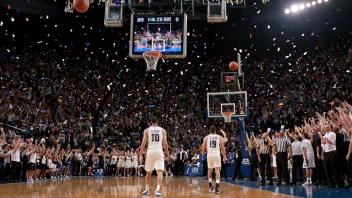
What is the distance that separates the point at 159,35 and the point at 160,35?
60 mm

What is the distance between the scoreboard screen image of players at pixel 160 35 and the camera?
13.3 m

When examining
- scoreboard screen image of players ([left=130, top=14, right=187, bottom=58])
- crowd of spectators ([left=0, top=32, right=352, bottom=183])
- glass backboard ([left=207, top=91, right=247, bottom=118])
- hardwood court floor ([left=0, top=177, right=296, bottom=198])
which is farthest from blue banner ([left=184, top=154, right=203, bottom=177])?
scoreboard screen image of players ([left=130, top=14, right=187, bottom=58])

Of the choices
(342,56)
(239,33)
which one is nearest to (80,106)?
(239,33)

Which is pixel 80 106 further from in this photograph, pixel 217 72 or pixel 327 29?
pixel 327 29

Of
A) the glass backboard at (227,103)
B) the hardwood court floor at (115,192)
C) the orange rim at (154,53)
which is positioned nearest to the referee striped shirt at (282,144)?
the hardwood court floor at (115,192)

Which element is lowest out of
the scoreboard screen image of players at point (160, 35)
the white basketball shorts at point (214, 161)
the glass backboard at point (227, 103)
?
the white basketball shorts at point (214, 161)

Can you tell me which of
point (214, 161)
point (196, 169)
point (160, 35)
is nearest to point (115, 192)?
point (214, 161)

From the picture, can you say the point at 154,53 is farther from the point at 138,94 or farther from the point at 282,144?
the point at 138,94

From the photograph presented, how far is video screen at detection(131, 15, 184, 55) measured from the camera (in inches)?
526

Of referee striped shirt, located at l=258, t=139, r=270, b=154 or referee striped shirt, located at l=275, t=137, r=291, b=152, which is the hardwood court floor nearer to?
referee striped shirt, located at l=258, t=139, r=270, b=154

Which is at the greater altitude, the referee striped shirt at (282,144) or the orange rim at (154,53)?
the orange rim at (154,53)

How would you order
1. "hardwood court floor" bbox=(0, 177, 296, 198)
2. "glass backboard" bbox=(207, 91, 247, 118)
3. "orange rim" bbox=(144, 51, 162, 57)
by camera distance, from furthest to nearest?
"glass backboard" bbox=(207, 91, 247, 118), "orange rim" bbox=(144, 51, 162, 57), "hardwood court floor" bbox=(0, 177, 296, 198)

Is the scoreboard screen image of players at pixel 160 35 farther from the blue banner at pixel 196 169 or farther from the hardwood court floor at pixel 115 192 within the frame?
the blue banner at pixel 196 169

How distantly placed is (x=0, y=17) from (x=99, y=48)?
9503 millimetres
